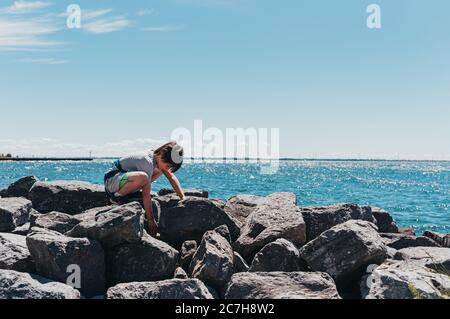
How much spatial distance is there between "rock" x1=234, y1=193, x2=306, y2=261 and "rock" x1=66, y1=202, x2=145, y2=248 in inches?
73.5

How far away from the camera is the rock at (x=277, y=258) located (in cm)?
724

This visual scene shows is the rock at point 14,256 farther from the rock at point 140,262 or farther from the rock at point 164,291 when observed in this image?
the rock at point 164,291

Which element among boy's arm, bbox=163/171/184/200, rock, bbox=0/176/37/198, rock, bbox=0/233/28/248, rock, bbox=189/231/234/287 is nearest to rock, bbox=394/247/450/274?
rock, bbox=189/231/234/287

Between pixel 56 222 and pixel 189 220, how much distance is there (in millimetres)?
2360

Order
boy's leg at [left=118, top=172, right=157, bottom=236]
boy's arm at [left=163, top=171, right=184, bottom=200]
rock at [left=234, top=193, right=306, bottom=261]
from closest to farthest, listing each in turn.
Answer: rock at [left=234, top=193, right=306, bottom=261] → boy's leg at [left=118, top=172, right=157, bottom=236] → boy's arm at [left=163, top=171, right=184, bottom=200]

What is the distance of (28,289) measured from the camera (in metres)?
5.93

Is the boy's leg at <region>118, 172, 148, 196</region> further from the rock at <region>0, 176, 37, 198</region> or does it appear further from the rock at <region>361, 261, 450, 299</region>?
the rock at <region>0, 176, 37, 198</region>

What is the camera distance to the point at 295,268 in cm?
739

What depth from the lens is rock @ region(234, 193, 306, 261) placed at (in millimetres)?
8062

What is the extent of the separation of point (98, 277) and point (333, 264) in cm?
355

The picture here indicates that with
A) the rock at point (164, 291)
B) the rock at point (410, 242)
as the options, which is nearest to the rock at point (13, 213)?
the rock at point (164, 291)

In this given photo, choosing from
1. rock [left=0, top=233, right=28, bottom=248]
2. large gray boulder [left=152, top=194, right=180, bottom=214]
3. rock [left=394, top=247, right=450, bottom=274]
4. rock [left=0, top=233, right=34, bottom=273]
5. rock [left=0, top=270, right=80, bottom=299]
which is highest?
large gray boulder [left=152, top=194, right=180, bottom=214]
